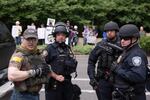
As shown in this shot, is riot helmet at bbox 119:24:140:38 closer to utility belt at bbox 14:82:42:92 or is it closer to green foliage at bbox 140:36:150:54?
utility belt at bbox 14:82:42:92

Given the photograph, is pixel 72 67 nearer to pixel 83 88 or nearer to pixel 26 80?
pixel 26 80

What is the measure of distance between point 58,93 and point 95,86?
55cm

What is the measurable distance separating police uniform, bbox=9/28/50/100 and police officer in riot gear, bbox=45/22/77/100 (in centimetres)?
99

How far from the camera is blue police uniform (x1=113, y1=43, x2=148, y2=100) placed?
17.6 ft

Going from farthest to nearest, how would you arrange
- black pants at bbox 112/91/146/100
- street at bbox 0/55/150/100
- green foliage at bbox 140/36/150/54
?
green foliage at bbox 140/36/150/54 < street at bbox 0/55/150/100 < black pants at bbox 112/91/146/100

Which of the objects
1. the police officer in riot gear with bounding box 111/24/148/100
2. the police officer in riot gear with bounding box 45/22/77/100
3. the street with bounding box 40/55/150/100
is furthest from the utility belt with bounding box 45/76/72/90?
the street with bounding box 40/55/150/100

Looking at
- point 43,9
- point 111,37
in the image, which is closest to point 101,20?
point 43,9

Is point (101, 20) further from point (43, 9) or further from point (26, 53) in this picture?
point (26, 53)

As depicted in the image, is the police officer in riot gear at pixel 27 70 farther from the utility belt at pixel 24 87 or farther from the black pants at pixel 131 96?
the black pants at pixel 131 96

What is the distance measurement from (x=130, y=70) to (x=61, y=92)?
1.33 m

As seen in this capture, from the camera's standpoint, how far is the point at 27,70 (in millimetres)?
5191

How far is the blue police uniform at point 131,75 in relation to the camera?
537 centimetres

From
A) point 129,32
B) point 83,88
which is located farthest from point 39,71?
point 83,88

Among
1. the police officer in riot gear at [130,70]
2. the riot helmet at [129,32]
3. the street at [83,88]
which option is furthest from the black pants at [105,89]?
Answer: the street at [83,88]
